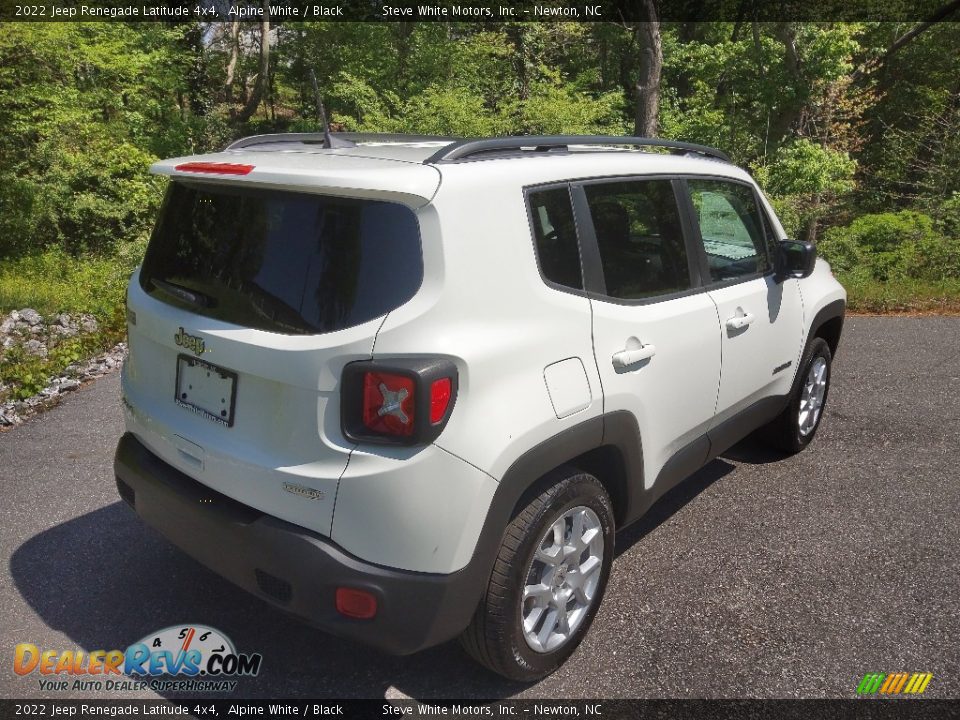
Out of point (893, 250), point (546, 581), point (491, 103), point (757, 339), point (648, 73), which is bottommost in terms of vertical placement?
point (546, 581)

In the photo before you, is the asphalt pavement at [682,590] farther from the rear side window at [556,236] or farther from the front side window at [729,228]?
the rear side window at [556,236]

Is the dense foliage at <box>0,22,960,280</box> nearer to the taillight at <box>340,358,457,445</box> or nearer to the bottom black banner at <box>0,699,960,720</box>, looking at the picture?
the bottom black banner at <box>0,699,960,720</box>

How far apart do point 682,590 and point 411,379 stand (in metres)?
1.85

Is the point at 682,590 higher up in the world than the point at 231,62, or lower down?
lower down

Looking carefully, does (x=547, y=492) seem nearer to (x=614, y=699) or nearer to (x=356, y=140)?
(x=614, y=699)

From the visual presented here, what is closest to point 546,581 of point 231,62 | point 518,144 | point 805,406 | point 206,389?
point 206,389

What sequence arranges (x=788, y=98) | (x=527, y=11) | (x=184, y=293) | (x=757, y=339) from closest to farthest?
(x=184, y=293) < (x=757, y=339) < (x=788, y=98) < (x=527, y=11)

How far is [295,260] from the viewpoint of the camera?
89.0 inches

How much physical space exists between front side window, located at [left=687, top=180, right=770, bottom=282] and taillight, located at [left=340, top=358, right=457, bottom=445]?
181 centimetres

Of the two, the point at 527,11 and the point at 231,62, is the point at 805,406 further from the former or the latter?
the point at 231,62

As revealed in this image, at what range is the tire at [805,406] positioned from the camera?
440 centimetres

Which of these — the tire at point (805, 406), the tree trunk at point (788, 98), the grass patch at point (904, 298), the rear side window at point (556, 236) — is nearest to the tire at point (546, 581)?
the rear side window at point (556, 236)

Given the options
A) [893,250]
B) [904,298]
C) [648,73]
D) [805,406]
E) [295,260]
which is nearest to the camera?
[295,260]

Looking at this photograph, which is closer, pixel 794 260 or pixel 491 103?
pixel 794 260
